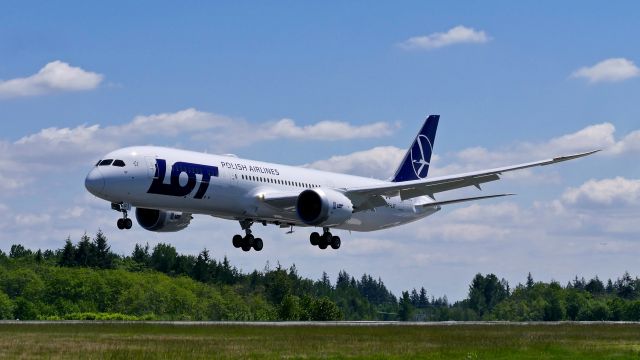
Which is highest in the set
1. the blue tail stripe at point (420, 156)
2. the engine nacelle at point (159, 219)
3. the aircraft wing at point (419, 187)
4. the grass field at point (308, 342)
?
the blue tail stripe at point (420, 156)

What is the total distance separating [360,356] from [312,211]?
1523 cm

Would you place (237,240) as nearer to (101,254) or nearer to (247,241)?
(247,241)

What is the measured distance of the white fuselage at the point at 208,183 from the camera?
53594mm

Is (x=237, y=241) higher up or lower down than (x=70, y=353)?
higher up

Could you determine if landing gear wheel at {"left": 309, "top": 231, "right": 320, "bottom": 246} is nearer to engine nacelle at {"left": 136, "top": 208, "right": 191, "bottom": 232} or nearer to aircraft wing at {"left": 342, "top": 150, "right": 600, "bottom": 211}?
aircraft wing at {"left": 342, "top": 150, "right": 600, "bottom": 211}

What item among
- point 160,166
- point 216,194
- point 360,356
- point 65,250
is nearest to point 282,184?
point 216,194

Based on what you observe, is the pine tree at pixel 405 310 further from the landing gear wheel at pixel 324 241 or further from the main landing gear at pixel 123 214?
the main landing gear at pixel 123 214

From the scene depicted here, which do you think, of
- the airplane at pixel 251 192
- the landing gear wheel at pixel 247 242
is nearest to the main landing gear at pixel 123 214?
the airplane at pixel 251 192

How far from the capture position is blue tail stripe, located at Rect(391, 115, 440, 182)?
7881 cm

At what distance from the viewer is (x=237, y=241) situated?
66.4 m

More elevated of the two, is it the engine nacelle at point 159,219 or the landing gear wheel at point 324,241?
the engine nacelle at point 159,219

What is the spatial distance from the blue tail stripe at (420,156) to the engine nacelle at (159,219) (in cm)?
1990

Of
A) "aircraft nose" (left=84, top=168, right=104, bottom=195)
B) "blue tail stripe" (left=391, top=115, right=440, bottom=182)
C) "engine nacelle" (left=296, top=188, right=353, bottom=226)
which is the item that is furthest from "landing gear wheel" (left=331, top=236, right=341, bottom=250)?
"aircraft nose" (left=84, top=168, right=104, bottom=195)

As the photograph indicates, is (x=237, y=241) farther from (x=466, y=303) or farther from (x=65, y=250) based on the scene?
(x=466, y=303)
